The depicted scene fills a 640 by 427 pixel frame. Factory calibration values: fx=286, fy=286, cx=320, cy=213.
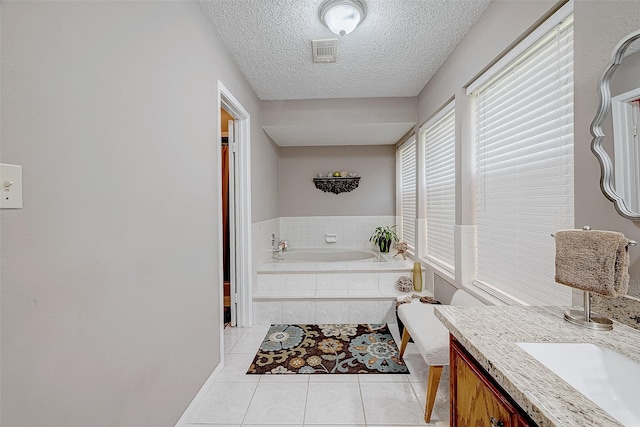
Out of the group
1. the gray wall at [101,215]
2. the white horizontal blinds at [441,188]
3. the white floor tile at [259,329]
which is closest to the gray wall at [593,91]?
the white horizontal blinds at [441,188]

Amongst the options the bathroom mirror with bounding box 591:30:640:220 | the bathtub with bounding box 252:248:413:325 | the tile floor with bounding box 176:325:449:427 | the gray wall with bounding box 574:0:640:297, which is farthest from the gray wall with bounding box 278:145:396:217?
the bathroom mirror with bounding box 591:30:640:220

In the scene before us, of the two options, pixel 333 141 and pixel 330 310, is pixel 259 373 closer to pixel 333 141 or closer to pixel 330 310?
pixel 330 310

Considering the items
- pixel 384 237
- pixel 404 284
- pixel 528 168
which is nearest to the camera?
pixel 528 168

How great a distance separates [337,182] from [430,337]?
9.74 feet

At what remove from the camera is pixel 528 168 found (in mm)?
1597

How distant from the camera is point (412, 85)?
2.99 m

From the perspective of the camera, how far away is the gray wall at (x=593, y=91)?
0.98 m

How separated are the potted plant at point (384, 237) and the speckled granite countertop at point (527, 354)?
3.00 meters

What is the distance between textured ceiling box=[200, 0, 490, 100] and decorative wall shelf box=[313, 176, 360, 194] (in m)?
1.52

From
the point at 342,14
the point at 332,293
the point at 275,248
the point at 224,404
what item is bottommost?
the point at 224,404

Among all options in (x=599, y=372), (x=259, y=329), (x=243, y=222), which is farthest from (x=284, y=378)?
(x=599, y=372)

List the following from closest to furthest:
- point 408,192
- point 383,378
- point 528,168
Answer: point 528,168 < point 383,378 < point 408,192

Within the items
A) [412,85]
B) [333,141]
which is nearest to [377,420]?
[412,85]

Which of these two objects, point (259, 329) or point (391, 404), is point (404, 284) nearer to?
point (391, 404)
